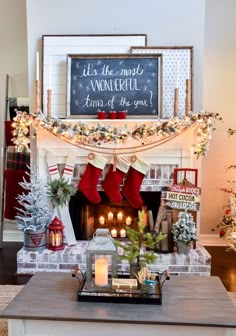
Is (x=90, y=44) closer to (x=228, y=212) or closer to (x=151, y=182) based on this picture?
(x=151, y=182)

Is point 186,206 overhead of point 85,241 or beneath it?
overhead

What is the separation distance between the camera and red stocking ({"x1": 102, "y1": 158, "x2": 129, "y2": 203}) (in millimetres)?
3383

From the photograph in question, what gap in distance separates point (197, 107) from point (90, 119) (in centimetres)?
108

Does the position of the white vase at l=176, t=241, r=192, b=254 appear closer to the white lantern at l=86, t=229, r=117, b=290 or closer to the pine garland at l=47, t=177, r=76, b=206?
the pine garland at l=47, t=177, r=76, b=206

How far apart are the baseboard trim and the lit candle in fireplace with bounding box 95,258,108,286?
254 centimetres

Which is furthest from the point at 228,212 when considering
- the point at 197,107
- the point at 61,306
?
the point at 61,306

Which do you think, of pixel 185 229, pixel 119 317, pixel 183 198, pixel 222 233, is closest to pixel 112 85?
pixel 183 198

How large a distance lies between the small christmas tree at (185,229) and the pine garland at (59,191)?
104 cm

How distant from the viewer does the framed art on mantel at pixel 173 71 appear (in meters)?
3.43

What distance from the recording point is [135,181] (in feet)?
11.2

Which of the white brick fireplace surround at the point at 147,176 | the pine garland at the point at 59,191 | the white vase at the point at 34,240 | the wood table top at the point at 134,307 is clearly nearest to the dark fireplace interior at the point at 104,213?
the white brick fireplace surround at the point at 147,176

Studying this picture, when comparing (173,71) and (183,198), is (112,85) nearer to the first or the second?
(173,71)

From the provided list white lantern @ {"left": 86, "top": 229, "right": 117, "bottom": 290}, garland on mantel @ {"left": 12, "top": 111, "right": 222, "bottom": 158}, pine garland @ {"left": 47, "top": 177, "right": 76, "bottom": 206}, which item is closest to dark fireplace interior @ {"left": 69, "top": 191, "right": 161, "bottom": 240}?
pine garland @ {"left": 47, "top": 177, "right": 76, "bottom": 206}

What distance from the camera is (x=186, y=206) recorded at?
322 centimetres
